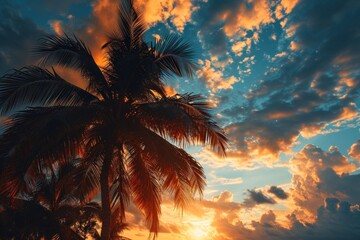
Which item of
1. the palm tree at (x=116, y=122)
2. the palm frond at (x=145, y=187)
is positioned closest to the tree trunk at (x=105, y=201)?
the palm tree at (x=116, y=122)

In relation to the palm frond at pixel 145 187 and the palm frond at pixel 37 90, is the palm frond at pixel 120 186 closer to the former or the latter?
the palm frond at pixel 145 187

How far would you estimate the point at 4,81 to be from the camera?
797 centimetres

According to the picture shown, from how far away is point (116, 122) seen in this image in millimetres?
9078

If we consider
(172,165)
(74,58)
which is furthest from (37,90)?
(172,165)

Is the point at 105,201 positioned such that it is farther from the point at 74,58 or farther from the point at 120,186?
the point at 74,58

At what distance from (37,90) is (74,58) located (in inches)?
70.5

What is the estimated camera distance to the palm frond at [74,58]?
30.5ft

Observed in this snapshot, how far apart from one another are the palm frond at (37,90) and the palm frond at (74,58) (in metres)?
0.63

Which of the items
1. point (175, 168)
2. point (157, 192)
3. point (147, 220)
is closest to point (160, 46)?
point (175, 168)

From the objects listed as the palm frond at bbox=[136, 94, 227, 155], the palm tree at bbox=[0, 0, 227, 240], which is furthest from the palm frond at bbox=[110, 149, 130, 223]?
the palm frond at bbox=[136, 94, 227, 155]

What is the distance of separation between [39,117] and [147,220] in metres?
5.20

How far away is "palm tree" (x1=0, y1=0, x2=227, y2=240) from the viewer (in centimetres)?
746

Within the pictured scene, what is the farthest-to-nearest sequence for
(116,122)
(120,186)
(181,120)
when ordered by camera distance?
(120,186) < (116,122) < (181,120)

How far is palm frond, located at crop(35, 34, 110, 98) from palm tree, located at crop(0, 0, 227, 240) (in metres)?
0.03
